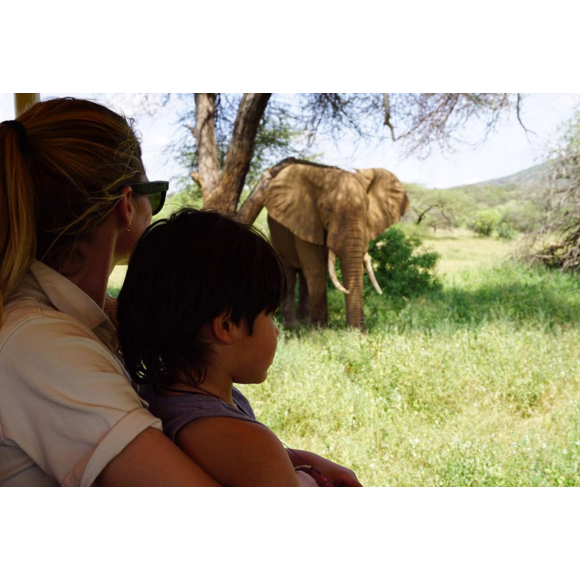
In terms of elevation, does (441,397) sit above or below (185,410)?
below

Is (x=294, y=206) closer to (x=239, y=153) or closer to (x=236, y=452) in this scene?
(x=239, y=153)

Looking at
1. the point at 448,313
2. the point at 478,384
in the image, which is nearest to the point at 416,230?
the point at 448,313

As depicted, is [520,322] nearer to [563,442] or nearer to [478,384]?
[478,384]

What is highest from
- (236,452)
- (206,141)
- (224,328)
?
(206,141)

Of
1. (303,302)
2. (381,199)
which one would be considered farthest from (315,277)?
(381,199)

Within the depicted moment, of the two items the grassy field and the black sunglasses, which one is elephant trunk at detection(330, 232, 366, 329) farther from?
the black sunglasses

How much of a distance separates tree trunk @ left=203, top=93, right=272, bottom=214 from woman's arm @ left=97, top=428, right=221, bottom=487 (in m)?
4.92

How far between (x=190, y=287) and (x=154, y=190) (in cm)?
20

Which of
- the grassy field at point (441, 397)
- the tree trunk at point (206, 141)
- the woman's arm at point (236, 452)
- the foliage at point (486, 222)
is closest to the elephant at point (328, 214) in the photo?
the tree trunk at point (206, 141)

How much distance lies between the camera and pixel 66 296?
3.07 feet

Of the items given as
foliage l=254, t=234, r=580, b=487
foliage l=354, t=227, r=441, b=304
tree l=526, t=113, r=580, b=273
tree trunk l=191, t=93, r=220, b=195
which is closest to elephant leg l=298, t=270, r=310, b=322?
foliage l=354, t=227, r=441, b=304

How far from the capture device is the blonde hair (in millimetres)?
846

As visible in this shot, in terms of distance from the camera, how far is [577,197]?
8.54 m

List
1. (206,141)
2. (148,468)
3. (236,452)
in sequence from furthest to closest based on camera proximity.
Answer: (206,141), (236,452), (148,468)
